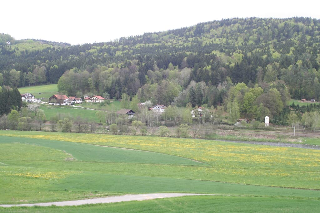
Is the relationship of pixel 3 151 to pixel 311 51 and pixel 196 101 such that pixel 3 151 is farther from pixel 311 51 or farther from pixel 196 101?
pixel 311 51

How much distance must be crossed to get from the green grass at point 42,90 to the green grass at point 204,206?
122 metres

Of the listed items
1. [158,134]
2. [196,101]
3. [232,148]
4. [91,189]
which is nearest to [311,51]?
[196,101]

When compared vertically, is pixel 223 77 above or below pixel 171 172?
above

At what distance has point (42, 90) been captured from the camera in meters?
155

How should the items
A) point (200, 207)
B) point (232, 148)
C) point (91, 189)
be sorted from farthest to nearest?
point (232, 148)
point (91, 189)
point (200, 207)

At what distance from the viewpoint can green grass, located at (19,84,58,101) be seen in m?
143

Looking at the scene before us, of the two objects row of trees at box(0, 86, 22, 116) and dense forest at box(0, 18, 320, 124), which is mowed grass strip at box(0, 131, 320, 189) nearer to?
row of trees at box(0, 86, 22, 116)

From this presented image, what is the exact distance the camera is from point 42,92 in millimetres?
150125

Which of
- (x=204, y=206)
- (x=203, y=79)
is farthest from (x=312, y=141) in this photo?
(x=203, y=79)

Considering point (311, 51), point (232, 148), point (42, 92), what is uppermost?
point (311, 51)

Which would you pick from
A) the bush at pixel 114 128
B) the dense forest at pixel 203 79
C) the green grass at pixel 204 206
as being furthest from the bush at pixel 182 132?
the green grass at pixel 204 206

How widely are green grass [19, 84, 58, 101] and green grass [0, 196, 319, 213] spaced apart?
4800 inches

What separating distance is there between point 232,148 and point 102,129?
38.8 m

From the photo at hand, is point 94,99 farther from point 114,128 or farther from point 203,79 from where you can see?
point 114,128
